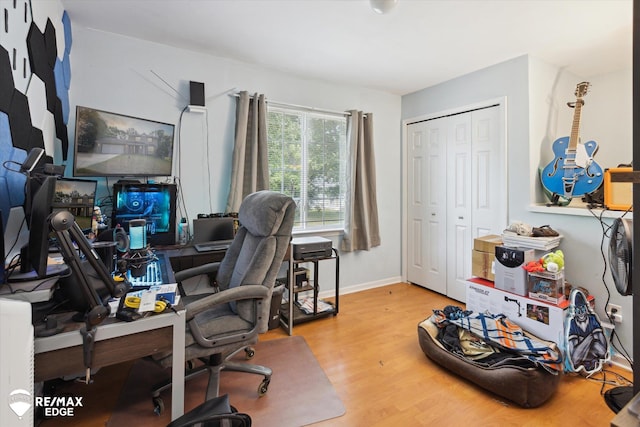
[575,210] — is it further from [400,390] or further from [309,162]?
[309,162]

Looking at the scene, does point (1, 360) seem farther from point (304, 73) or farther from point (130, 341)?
point (304, 73)

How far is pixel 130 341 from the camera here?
115 centimetres

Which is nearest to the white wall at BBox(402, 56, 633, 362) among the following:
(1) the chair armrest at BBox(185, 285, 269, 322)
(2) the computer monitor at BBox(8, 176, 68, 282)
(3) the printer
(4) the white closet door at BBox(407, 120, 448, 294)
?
(4) the white closet door at BBox(407, 120, 448, 294)

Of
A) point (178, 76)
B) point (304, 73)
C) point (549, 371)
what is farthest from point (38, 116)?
point (549, 371)

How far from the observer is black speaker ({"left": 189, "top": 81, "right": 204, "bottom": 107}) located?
2695 mm

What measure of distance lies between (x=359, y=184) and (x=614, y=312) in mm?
2424

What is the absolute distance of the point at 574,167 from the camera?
252 centimetres

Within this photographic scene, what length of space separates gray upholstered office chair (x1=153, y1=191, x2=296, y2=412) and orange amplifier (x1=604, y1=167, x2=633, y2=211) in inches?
92.8

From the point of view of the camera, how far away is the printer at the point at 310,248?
8.85 feet

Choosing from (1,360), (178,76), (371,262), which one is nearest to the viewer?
(1,360)

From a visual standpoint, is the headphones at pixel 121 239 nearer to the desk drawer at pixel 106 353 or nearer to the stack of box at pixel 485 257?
the desk drawer at pixel 106 353

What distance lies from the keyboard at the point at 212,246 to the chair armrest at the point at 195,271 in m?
0.19

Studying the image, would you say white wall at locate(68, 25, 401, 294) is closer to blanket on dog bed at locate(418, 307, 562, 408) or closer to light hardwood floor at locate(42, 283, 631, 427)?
light hardwood floor at locate(42, 283, 631, 427)

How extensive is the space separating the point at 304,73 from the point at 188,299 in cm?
248
